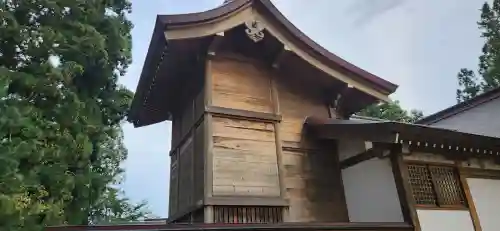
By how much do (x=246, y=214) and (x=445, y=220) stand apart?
141 inches

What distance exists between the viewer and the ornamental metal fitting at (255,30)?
702 centimetres

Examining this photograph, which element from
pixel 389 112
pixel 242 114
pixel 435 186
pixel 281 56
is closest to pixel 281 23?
pixel 281 56

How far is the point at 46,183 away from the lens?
20.2 ft

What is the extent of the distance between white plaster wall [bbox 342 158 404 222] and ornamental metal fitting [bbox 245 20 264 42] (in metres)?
3.08

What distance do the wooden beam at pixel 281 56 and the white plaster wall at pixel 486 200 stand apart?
4.44m

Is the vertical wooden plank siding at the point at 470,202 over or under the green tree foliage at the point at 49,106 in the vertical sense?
under

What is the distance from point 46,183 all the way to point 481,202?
8074mm

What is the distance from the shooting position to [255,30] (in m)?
7.06

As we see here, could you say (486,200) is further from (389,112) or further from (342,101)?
(389,112)

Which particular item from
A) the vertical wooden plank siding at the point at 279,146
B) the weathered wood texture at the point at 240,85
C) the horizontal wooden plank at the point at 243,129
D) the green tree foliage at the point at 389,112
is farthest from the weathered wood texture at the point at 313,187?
the green tree foliage at the point at 389,112

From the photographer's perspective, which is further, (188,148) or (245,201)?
(188,148)

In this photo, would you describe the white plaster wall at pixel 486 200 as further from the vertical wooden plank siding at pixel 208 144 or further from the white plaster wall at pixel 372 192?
the vertical wooden plank siding at pixel 208 144

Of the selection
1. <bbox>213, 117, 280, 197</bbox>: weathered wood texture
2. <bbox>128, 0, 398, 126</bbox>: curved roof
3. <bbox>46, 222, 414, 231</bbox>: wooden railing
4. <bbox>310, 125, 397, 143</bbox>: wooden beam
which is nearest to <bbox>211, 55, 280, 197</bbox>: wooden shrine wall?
<bbox>213, 117, 280, 197</bbox>: weathered wood texture

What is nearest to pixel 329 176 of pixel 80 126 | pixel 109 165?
pixel 80 126
